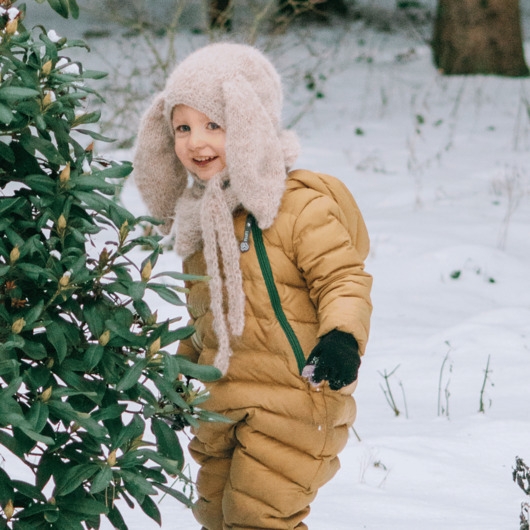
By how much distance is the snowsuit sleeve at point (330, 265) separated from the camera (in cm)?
254

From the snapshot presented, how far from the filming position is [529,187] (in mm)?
7746

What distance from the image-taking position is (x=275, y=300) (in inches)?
105

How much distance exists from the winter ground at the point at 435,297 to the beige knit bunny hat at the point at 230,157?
966 millimetres

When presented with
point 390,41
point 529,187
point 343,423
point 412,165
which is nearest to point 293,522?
point 343,423

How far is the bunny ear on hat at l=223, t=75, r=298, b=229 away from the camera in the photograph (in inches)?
104

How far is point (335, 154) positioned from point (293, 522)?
20.9 feet

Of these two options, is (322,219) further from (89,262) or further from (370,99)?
(370,99)

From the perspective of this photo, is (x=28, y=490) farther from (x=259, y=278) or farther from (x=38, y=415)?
(x=259, y=278)

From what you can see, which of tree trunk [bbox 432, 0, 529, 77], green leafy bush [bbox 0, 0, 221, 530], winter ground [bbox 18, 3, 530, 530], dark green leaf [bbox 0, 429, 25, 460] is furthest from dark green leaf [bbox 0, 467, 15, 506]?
tree trunk [bbox 432, 0, 529, 77]

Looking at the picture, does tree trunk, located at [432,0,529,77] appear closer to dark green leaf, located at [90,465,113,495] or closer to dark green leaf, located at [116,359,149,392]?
dark green leaf, located at [116,359,149,392]

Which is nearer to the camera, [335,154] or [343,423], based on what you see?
[343,423]

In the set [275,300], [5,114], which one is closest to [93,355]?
[5,114]

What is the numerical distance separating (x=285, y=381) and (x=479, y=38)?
9392 mm

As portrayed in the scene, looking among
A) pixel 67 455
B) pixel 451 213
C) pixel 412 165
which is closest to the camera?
pixel 67 455
